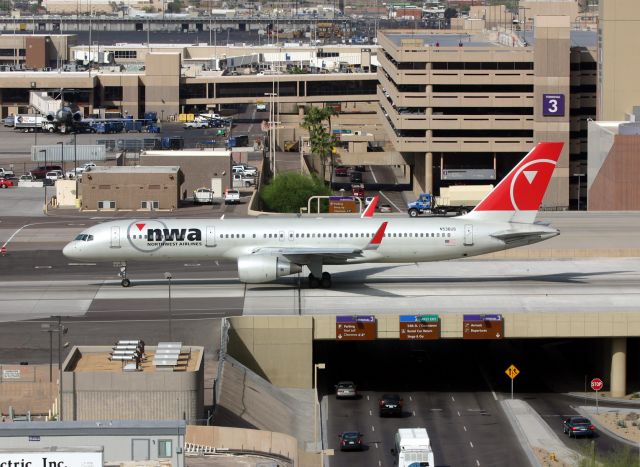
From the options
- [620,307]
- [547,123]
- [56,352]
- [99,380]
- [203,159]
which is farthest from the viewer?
[547,123]

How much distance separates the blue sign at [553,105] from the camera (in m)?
185

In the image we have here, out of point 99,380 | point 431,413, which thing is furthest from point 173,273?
point 99,380

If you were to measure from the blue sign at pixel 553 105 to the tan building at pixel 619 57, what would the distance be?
5476 millimetres

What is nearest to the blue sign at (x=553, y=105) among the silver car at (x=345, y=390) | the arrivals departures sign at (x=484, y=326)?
the arrivals departures sign at (x=484, y=326)

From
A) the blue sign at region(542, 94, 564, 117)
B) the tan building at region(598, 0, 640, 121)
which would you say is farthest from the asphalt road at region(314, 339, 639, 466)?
the blue sign at region(542, 94, 564, 117)

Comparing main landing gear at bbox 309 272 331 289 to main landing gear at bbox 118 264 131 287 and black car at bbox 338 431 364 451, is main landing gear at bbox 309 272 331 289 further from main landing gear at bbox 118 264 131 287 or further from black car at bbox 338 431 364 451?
black car at bbox 338 431 364 451

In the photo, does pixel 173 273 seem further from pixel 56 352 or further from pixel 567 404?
pixel 567 404

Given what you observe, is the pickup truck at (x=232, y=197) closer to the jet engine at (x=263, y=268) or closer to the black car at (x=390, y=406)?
the jet engine at (x=263, y=268)

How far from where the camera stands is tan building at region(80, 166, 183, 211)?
145875 mm

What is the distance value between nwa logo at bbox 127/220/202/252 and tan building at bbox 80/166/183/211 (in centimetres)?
5192

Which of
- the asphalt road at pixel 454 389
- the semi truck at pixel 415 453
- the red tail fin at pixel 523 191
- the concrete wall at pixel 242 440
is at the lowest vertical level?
the asphalt road at pixel 454 389

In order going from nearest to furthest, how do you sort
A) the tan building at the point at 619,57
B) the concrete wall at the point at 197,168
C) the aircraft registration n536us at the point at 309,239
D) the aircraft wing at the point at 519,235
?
the aircraft wing at the point at 519,235 → the aircraft registration n536us at the point at 309,239 → the concrete wall at the point at 197,168 → the tan building at the point at 619,57

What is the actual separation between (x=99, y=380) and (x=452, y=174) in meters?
128

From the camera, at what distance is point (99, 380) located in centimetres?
6850
